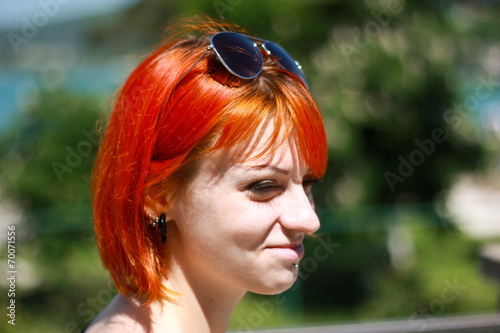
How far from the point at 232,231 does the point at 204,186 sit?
0.14m

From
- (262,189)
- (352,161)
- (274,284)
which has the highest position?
(262,189)

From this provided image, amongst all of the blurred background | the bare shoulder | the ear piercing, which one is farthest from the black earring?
the blurred background

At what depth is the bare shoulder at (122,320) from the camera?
1.33 m

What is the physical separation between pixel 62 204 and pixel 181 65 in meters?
5.31

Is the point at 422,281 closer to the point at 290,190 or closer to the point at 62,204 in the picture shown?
the point at 62,204

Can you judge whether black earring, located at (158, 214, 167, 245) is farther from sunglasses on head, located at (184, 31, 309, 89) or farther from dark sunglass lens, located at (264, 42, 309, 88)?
dark sunglass lens, located at (264, 42, 309, 88)

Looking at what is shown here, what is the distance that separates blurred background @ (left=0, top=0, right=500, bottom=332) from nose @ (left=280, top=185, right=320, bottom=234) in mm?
4384

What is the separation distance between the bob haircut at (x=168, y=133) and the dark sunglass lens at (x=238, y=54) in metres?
0.02

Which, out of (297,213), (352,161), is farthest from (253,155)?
(352,161)

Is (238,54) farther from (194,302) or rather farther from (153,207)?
(194,302)

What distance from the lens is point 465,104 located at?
7.17 m

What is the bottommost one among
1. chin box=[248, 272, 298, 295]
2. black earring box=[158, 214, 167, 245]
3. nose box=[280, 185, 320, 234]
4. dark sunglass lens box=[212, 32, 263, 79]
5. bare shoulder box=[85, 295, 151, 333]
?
bare shoulder box=[85, 295, 151, 333]

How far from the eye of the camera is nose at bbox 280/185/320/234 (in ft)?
4.38

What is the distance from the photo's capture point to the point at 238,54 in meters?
1.38
